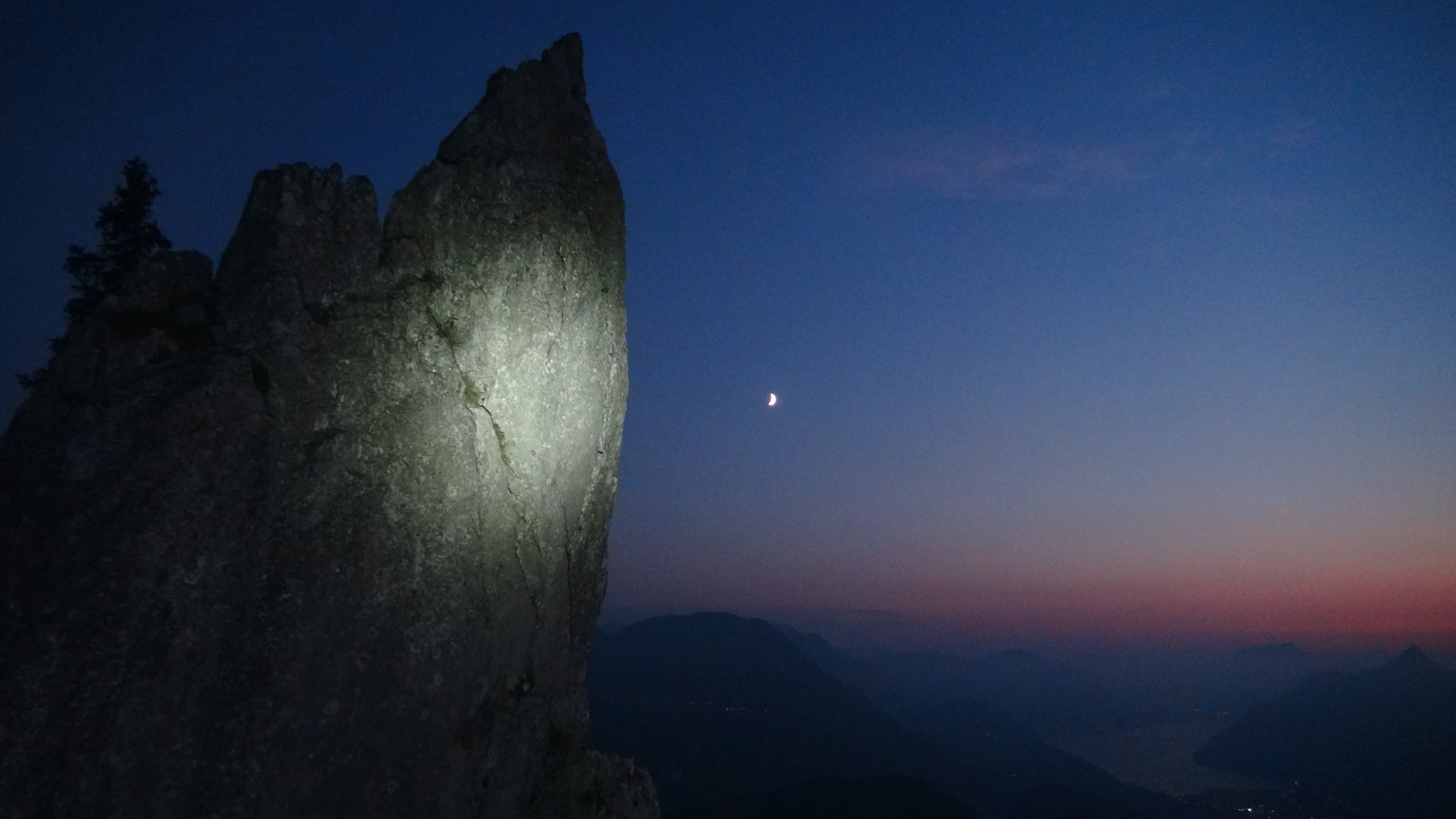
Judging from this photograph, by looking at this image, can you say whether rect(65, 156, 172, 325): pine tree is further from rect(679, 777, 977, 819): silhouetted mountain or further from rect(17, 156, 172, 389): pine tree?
rect(679, 777, 977, 819): silhouetted mountain

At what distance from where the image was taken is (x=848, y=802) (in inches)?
6437

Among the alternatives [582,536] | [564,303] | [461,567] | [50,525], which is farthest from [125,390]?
[582,536]

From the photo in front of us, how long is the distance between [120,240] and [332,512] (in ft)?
54.2

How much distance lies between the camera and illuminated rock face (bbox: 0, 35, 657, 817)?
27.1 ft

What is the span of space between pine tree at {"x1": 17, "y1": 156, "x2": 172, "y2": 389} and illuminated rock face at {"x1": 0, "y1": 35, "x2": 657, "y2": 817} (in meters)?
13.0

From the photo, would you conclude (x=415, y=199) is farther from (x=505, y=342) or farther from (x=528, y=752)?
(x=528, y=752)

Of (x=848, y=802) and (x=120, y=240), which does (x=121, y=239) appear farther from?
(x=848, y=802)

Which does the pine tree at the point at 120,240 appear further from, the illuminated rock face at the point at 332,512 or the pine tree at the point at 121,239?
the illuminated rock face at the point at 332,512

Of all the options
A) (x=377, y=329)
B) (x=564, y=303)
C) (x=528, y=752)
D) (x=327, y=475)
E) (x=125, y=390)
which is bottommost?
(x=528, y=752)

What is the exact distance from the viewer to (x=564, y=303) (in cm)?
1503

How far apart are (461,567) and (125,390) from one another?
208 inches

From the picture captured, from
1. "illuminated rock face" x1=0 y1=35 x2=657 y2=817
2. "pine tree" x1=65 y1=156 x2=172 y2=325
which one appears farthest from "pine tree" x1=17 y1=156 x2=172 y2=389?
"illuminated rock face" x1=0 y1=35 x2=657 y2=817

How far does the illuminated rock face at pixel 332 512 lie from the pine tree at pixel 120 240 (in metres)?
13.0

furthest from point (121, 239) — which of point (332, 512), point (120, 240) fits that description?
point (332, 512)
